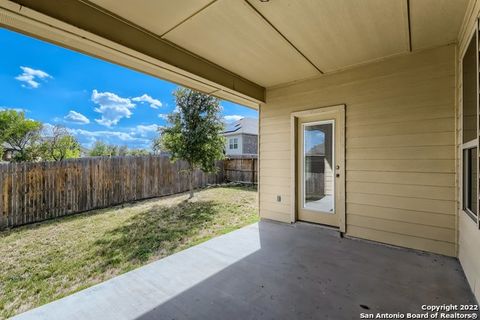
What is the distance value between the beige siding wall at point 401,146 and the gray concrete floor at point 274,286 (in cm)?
33

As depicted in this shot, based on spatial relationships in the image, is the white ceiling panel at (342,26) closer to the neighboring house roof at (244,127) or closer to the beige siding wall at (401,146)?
the beige siding wall at (401,146)

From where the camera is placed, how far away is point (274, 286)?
6.54 feet

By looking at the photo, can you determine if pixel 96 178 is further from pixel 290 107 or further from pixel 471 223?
pixel 471 223

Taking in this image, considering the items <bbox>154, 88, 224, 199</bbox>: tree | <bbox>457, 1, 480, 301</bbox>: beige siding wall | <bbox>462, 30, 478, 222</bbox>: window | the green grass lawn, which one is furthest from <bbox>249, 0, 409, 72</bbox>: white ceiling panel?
<bbox>154, 88, 224, 199</bbox>: tree

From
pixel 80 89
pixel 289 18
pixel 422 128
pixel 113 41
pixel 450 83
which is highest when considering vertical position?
pixel 80 89

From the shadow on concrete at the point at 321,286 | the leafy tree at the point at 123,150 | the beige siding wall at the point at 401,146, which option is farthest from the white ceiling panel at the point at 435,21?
the leafy tree at the point at 123,150

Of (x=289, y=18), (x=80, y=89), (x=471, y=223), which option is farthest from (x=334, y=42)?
(x=80, y=89)

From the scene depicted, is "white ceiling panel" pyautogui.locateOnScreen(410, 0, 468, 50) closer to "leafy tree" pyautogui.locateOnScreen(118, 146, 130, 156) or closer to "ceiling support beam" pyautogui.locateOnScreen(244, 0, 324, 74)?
"ceiling support beam" pyautogui.locateOnScreen(244, 0, 324, 74)

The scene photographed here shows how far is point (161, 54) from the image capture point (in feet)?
8.05

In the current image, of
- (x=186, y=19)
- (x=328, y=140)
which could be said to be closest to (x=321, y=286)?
(x=328, y=140)

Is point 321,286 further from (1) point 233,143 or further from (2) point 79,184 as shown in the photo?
(1) point 233,143

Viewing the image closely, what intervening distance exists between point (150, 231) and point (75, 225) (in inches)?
69.8

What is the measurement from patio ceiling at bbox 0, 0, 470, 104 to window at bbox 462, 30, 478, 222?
0.41 metres

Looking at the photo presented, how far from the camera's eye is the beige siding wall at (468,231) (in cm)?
175
